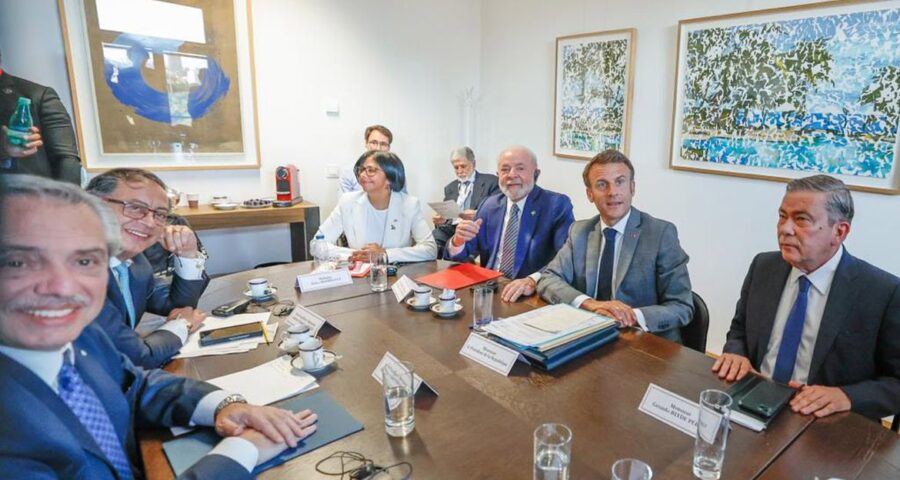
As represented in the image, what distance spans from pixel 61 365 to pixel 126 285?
0.80 metres

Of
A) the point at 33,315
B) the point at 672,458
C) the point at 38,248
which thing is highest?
the point at 38,248

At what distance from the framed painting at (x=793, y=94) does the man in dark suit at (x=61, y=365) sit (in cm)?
303

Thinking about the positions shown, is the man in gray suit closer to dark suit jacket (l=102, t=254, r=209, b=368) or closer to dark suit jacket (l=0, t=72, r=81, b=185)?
dark suit jacket (l=102, t=254, r=209, b=368)

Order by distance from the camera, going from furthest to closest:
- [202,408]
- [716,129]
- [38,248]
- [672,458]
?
[716,129], [202,408], [672,458], [38,248]

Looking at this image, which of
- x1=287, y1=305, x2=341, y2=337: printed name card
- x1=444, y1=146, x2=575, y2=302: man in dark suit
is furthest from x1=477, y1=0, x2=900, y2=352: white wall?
x1=287, y1=305, x2=341, y2=337: printed name card

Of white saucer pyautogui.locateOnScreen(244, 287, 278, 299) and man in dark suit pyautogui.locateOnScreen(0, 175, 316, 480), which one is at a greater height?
man in dark suit pyautogui.locateOnScreen(0, 175, 316, 480)

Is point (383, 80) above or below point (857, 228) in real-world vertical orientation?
above

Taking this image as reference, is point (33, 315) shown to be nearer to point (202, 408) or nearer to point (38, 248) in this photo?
point (38, 248)

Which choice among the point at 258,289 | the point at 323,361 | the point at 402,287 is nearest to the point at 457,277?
the point at 402,287

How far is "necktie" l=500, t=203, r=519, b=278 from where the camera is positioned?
8.42ft

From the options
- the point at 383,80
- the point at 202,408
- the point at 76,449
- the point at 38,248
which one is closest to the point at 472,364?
the point at 202,408

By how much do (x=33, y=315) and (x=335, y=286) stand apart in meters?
1.33

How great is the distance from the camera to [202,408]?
3.47 feet

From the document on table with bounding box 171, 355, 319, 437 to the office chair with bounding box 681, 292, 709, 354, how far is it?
4.58 ft
